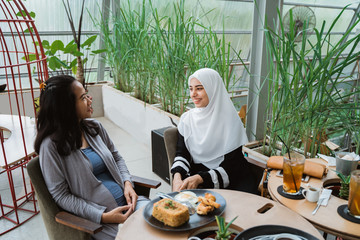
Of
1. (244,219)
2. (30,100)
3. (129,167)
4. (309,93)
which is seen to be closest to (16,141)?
(129,167)

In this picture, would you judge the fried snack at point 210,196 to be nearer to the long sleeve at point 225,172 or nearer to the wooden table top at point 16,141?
the long sleeve at point 225,172

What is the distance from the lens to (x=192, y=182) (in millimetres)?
1851

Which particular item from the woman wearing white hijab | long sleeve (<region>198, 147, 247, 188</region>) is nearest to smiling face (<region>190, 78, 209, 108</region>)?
the woman wearing white hijab

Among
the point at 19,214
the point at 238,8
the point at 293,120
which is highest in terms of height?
the point at 238,8

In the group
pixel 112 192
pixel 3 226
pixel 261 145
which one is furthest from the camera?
pixel 261 145

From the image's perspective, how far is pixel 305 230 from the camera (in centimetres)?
120

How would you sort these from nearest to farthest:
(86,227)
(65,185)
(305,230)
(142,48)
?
(305,230)
(86,227)
(65,185)
(142,48)

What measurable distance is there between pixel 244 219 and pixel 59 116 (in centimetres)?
100

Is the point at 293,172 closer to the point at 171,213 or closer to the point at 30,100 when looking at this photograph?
the point at 171,213

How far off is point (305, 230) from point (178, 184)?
0.83 meters

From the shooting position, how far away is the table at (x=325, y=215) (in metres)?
1.23

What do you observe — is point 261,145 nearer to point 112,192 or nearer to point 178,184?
point 178,184

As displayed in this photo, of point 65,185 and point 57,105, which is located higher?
point 57,105

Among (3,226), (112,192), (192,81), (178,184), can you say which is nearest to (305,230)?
(178,184)
